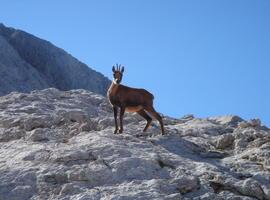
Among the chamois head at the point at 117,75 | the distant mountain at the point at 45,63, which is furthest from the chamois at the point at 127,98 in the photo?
the distant mountain at the point at 45,63

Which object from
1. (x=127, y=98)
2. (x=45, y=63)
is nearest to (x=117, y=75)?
(x=127, y=98)

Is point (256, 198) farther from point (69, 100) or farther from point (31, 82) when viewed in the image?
point (31, 82)

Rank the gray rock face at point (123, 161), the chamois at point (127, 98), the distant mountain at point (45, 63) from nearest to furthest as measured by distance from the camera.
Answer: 1. the gray rock face at point (123, 161)
2. the chamois at point (127, 98)
3. the distant mountain at point (45, 63)

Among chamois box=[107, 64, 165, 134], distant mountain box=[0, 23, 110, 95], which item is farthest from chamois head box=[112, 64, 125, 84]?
distant mountain box=[0, 23, 110, 95]

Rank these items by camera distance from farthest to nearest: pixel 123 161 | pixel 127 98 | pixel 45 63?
pixel 45 63 < pixel 127 98 < pixel 123 161

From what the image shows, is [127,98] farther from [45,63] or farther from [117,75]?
[45,63]

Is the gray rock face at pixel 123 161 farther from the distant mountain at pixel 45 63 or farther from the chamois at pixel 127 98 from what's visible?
the distant mountain at pixel 45 63

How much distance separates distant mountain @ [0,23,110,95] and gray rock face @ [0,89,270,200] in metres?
37.4

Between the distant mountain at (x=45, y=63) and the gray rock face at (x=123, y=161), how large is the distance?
1474 inches

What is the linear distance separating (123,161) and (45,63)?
162ft

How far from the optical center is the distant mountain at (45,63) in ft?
192

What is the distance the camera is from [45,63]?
63.7 m

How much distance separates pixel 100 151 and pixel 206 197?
339 cm

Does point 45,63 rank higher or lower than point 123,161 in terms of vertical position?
higher
